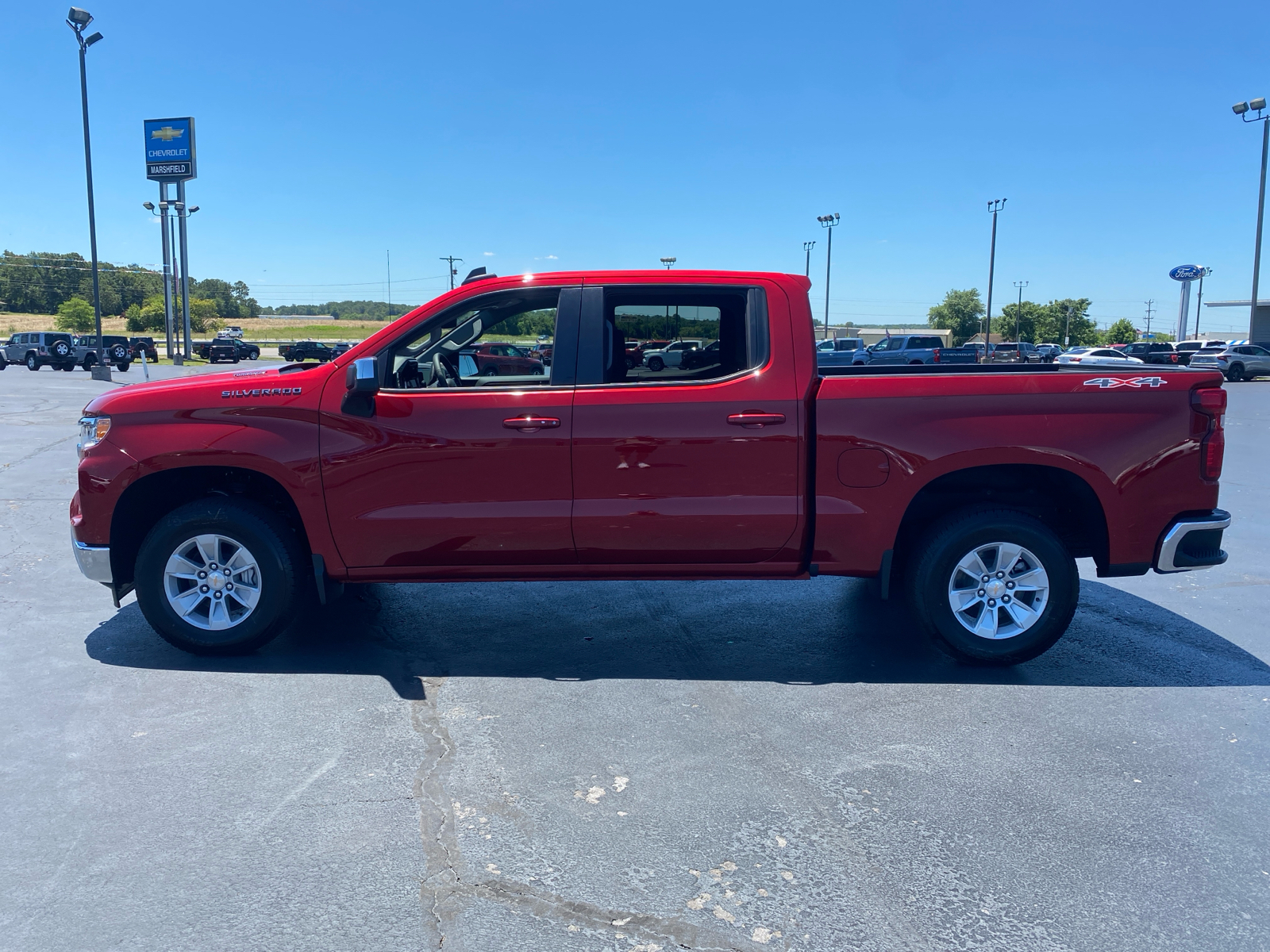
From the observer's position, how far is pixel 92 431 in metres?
5.09

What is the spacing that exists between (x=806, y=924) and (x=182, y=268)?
64.3 m

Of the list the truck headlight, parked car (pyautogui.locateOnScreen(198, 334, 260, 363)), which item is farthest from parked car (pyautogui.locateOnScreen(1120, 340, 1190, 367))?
parked car (pyautogui.locateOnScreen(198, 334, 260, 363))

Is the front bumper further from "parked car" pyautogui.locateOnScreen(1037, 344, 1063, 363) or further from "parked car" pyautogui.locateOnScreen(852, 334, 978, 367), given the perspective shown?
"parked car" pyautogui.locateOnScreen(1037, 344, 1063, 363)

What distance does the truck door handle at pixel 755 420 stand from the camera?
478 cm

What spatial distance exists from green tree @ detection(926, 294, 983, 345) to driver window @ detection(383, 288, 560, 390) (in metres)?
132

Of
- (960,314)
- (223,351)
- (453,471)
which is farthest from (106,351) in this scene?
(960,314)

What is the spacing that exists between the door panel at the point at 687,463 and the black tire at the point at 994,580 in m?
0.78

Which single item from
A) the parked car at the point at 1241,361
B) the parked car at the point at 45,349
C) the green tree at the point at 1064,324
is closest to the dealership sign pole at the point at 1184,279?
the green tree at the point at 1064,324

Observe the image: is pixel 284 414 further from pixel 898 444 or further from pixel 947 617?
pixel 947 617

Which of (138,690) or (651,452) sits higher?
(651,452)

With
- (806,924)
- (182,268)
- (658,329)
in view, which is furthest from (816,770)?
(182,268)

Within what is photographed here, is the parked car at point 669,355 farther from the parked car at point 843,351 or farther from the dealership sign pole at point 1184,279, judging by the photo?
the dealership sign pole at point 1184,279

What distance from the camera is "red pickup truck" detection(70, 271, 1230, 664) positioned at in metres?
4.79

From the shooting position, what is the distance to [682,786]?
364cm
